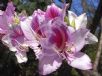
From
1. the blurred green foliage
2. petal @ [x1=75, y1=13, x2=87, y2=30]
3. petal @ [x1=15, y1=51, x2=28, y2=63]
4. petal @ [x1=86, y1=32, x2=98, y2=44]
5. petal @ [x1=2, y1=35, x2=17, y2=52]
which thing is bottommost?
the blurred green foliage

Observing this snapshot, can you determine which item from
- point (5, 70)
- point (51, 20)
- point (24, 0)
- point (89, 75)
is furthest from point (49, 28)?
point (24, 0)

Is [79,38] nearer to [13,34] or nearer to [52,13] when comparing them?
[52,13]

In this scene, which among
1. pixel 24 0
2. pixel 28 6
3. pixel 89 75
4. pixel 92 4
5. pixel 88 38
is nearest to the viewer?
pixel 89 75

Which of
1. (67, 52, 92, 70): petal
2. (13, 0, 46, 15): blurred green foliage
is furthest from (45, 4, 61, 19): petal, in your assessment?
(13, 0, 46, 15): blurred green foliage

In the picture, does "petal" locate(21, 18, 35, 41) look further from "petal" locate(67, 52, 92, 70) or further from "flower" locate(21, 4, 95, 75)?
"petal" locate(67, 52, 92, 70)

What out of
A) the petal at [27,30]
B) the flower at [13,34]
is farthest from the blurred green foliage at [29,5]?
the petal at [27,30]

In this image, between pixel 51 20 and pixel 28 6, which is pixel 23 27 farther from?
pixel 28 6
